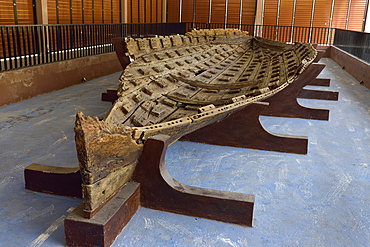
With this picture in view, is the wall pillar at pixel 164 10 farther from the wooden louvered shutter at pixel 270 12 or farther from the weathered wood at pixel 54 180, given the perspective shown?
the weathered wood at pixel 54 180

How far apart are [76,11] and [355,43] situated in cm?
837

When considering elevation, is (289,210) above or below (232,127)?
below

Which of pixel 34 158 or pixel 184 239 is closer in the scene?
pixel 184 239

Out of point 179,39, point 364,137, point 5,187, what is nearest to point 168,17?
point 179,39

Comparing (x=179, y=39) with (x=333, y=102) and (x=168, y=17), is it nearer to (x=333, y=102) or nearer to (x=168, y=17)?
(x=333, y=102)

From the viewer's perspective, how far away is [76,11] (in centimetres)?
854

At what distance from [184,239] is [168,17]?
16.4 m

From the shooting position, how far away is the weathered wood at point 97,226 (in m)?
1.86

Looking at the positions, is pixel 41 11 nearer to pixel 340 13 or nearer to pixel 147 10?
pixel 147 10

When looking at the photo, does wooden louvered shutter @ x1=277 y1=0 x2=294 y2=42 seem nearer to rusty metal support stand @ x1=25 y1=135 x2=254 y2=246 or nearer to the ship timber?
the ship timber

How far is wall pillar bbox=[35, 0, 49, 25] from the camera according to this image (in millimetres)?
6730

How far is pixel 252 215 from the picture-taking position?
222 centimetres

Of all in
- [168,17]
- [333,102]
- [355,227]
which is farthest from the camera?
[168,17]

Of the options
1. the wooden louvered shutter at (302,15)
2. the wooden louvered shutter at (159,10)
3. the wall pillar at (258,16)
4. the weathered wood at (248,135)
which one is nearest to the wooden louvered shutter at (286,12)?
the wooden louvered shutter at (302,15)
